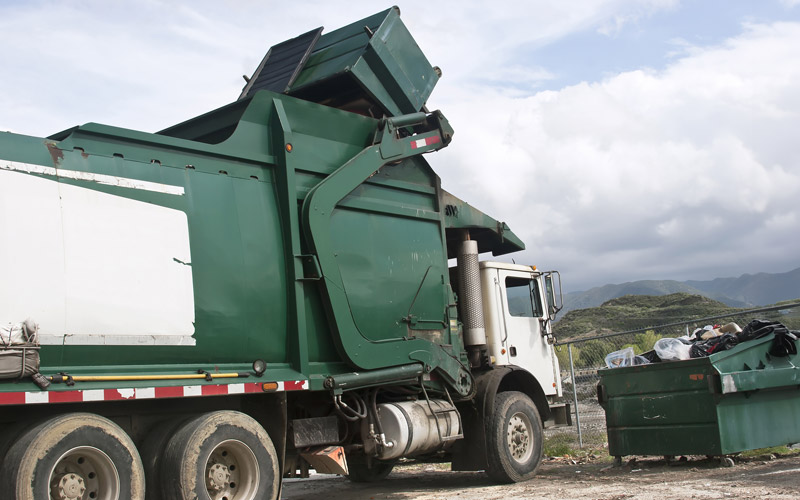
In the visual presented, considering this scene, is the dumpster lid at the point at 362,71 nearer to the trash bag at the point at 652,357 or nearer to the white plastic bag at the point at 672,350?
the white plastic bag at the point at 672,350

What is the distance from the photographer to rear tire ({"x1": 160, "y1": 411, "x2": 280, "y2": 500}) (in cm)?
569

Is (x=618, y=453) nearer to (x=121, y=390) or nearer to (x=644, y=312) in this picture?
(x=121, y=390)

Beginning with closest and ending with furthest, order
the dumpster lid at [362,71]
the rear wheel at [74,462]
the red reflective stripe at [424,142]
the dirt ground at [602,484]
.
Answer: the rear wheel at [74,462] → the dirt ground at [602,484] → the dumpster lid at [362,71] → the red reflective stripe at [424,142]

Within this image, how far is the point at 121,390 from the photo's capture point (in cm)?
551

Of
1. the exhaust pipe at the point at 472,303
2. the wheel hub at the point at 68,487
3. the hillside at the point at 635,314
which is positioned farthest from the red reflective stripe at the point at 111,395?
the hillside at the point at 635,314

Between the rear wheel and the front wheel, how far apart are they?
4.44 m

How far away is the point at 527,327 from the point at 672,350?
177 centimetres

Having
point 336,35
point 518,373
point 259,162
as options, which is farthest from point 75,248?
point 518,373

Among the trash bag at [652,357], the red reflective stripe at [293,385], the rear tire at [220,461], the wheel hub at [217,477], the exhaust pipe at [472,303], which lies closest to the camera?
the rear tire at [220,461]

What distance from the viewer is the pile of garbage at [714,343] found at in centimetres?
923

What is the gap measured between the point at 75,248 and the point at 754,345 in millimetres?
7204

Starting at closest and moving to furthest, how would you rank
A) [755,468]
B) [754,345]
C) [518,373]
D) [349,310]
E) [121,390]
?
[121,390], [349,310], [755,468], [754,345], [518,373]

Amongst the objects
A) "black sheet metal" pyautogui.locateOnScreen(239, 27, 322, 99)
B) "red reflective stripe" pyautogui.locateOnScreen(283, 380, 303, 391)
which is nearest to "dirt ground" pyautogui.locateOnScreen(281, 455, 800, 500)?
"red reflective stripe" pyautogui.locateOnScreen(283, 380, 303, 391)

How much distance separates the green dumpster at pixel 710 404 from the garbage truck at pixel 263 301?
1.09 meters
